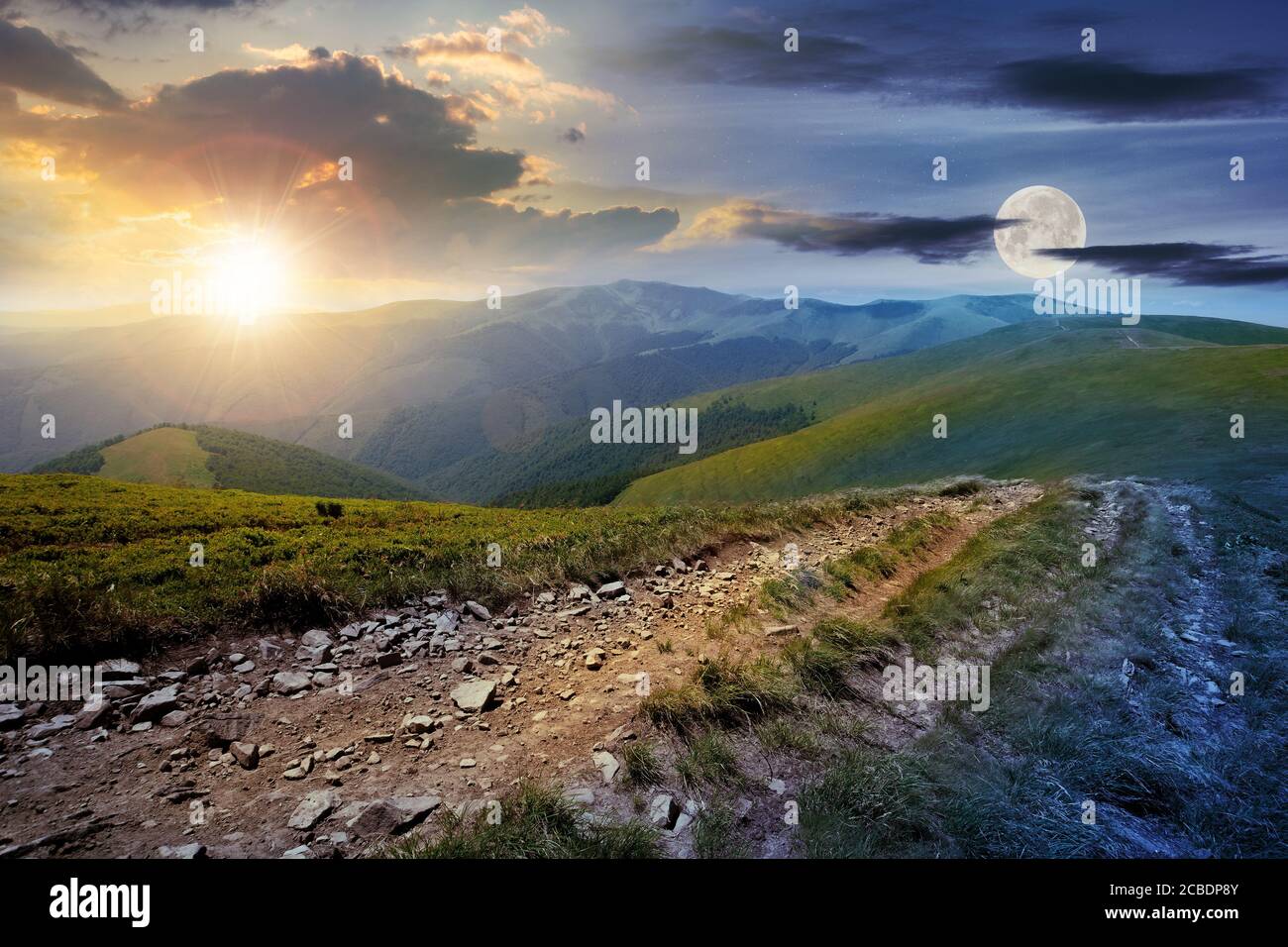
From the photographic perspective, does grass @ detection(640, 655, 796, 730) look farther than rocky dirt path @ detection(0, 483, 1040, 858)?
Yes

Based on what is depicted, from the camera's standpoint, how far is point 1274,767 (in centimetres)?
570

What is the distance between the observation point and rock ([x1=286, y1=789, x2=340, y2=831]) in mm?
5246

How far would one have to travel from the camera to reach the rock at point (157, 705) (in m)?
6.55

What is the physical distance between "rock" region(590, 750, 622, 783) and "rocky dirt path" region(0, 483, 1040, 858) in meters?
0.01

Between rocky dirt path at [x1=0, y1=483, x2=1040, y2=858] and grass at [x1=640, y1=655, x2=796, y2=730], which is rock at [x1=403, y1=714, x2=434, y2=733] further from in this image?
grass at [x1=640, y1=655, x2=796, y2=730]

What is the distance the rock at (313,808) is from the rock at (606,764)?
2722 mm

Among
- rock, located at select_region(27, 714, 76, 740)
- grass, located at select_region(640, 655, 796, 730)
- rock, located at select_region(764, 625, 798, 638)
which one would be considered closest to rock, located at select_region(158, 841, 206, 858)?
rock, located at select_region(27, 714, 76, 740)

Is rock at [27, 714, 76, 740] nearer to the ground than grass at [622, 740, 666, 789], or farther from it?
farther from it

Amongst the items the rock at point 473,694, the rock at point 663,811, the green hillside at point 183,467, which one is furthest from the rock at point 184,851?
the green hillside at point 183,467
